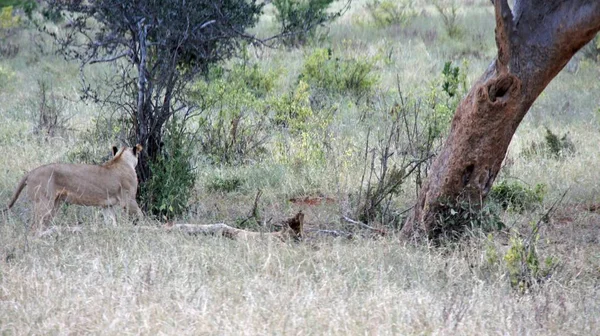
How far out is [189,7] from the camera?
29.7ft

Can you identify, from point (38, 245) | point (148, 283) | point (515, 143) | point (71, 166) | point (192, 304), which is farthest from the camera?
point (515, 143)

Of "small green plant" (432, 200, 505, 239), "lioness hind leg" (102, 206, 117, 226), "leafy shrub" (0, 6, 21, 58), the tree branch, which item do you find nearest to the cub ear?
"lioness hind leg" (102, 206, 117, 226)

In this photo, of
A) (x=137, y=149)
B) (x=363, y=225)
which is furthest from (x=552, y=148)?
(x=137, y=149)

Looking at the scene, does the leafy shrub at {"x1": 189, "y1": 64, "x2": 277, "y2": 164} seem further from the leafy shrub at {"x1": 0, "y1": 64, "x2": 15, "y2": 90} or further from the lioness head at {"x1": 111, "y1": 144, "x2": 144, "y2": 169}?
the leafy shrub at {"x1": 0, "y1": 64, "x2": 15, "y2": 90}

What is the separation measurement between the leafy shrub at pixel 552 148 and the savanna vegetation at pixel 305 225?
3 centimetres

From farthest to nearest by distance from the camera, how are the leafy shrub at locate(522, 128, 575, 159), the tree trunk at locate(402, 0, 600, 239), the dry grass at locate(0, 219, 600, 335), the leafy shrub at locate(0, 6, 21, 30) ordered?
the leafy shrub at locate(0, 6, 21, 30)
the leafy shrub at locate(522, 128, 575, 159)
the tree trunk at locate(402, 0, 600, 239)
the dry grass at locate(0, 219, 600, 335)

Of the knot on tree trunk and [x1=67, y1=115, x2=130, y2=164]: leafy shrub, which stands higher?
the knot on tree trunk

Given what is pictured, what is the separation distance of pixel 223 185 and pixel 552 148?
3.73 meters

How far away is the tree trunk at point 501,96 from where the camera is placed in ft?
19.7

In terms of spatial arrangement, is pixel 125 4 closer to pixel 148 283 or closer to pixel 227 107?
pixel 227 107

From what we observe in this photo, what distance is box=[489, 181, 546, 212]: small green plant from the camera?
7715mm

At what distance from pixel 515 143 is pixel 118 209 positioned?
17.3ft

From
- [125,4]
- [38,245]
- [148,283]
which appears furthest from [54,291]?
[125,4]

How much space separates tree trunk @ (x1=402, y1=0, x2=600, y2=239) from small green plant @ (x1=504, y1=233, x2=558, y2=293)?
97 centimetres
